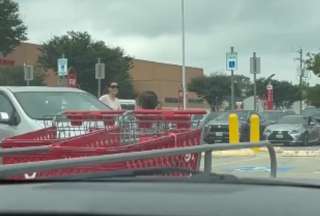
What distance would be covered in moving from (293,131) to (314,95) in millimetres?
35551

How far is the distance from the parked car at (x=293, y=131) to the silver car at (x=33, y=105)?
1876 centimetres

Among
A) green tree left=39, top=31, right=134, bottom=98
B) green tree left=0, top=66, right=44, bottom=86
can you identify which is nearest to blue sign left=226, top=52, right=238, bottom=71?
green tree left=0, top=66, right=44, bottom=86

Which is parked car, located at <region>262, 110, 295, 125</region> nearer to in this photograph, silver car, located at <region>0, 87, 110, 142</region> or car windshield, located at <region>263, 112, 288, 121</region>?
car windshield, located at <region>263, 112, 288, 121</region>

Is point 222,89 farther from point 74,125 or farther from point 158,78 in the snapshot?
point 74,125

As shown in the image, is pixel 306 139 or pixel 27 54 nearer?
pixel 306 139

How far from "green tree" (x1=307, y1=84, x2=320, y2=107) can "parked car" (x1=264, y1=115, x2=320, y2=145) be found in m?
33.2

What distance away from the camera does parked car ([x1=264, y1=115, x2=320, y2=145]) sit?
30.8m

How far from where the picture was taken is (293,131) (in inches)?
1221

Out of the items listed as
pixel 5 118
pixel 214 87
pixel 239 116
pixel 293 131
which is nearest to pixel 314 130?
pixel 293 131

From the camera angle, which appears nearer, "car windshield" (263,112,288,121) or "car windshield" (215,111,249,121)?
"car windshield" (215,111,249,121)

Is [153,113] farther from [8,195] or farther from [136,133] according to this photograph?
[8,195]

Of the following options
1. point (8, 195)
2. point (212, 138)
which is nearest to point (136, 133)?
point (8, 195)

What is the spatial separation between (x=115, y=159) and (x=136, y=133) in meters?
4.85

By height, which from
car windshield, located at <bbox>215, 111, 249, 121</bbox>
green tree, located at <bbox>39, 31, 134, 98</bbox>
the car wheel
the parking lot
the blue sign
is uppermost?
green tree, located at <bbox>39, 31, 134, 98</bbox>
